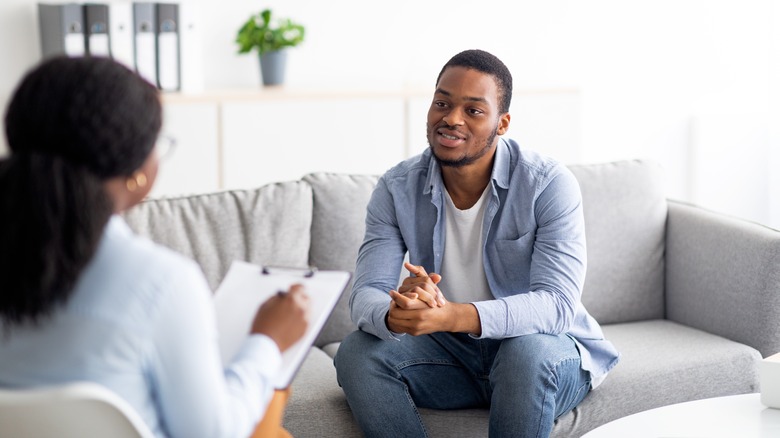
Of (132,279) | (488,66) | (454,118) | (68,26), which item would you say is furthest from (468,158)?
(68,26)

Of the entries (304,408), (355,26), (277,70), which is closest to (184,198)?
(304,408)

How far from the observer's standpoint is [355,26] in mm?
4309

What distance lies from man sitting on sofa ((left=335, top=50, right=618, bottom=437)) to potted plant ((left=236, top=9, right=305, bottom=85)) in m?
1.76

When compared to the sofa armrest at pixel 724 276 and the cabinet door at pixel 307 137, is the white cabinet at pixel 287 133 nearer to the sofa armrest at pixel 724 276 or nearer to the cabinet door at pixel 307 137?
the cabinet door at pixel 307 137

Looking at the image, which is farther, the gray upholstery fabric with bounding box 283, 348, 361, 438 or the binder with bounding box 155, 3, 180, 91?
the binder with bounding box 155, 3, 180, 91

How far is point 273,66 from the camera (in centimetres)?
397

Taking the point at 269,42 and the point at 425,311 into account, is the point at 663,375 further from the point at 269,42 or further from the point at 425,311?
the point at 269,42

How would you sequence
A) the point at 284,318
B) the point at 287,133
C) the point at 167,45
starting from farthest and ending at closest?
1. the point at 287,133
2. the point at 167,45
3. the point at 284,318

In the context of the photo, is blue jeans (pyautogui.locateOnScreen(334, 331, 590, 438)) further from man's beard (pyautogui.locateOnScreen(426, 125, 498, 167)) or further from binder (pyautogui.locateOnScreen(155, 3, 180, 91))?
binder (pyautogui.locateOnScreen(155, 3, 180, 91))

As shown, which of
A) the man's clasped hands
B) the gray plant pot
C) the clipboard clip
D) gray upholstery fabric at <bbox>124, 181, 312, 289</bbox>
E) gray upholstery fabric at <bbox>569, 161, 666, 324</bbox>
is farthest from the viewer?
the gray plant pot

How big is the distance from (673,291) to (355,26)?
2088 mm

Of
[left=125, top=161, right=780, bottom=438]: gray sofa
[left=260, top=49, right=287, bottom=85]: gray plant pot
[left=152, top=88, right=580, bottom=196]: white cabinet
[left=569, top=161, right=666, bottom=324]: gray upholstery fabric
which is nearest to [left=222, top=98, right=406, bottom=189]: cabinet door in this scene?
[left=152, top=88, right=580, bottom=196]: white cabinet

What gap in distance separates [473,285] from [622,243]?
0.66 meters

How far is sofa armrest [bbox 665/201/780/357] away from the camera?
246cm
